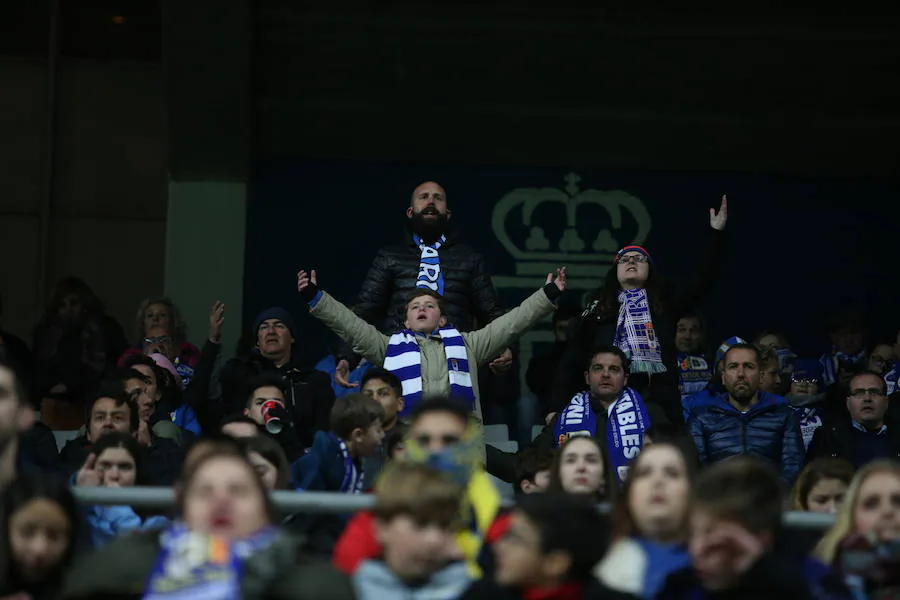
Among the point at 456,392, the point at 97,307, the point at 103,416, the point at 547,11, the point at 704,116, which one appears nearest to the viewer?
the point at 103,416

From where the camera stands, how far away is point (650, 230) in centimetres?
1367

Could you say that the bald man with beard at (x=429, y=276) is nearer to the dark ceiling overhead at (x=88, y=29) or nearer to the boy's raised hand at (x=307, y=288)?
the boy's raised hand at (x=307, y=288)

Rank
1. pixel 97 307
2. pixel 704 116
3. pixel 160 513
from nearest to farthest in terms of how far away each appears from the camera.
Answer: pixel 160 513, pixel 97 307, pixel 704 116

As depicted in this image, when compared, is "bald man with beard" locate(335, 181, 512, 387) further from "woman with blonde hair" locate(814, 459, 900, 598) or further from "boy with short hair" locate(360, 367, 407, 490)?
"woman with blonde hair" locate(814, 459, 900, 598)

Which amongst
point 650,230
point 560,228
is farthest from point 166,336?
point 650,230

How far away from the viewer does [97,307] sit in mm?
10906

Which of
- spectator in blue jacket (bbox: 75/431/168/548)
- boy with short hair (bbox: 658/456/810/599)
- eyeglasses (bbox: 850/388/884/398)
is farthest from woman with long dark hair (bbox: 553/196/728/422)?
boy with short hair (bbox: 658/456/810/599)

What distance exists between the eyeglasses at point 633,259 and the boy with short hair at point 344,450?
9.10ft

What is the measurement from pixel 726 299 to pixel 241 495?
30.1 feet

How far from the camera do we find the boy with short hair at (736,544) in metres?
4.96

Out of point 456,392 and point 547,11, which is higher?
point 547,11

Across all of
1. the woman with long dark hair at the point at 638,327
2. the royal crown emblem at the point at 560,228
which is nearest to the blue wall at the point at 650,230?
the royal crown emblem at the point at 560,228

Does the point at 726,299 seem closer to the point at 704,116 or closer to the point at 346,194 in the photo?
the point at 704,116

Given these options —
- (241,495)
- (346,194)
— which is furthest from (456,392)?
(346,194)
